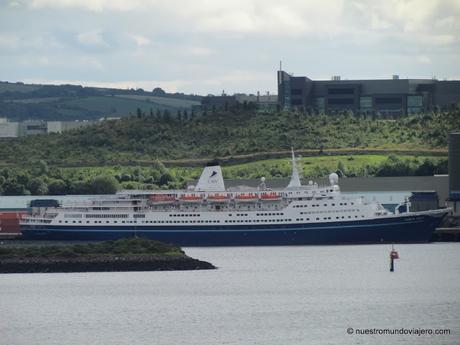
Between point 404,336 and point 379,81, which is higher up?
point 379,81

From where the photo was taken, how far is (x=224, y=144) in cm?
16238

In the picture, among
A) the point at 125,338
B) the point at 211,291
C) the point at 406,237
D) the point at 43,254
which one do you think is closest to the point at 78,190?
the point at 406,237

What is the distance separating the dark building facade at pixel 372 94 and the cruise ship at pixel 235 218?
73817 mm

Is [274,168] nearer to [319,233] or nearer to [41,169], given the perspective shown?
[41,169]

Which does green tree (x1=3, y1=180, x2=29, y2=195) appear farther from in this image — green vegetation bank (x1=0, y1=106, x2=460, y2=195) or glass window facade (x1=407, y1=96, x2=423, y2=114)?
glass window facade (x1=407, y1=96, x2=423, y2=114)

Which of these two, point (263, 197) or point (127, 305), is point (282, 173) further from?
point (127, 305)

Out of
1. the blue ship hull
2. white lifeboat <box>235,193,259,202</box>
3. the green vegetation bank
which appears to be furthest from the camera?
the green vegetation bank

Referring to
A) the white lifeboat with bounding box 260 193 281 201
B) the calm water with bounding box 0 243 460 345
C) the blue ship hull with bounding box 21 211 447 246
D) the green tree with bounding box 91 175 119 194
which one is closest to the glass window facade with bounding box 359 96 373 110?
the green tree with bounding box 91 175 119 194

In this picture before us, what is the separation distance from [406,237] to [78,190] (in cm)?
4456

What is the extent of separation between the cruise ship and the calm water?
12097 millimetres

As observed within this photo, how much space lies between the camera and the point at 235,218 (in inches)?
4183

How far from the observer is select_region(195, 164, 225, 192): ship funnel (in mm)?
108625

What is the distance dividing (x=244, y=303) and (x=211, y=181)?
39641mm

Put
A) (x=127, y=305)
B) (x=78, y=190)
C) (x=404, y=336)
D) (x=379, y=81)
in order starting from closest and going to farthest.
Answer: (x=404, y=336) → (x=127, y=305) → (x=78, y=190) → (x=379, y=81)
